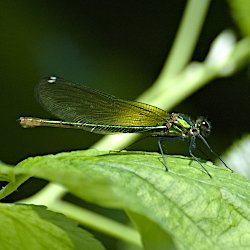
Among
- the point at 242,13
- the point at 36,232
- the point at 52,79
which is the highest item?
the point at 242,13

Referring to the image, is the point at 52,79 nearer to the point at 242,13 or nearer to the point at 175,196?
the point at 242,13

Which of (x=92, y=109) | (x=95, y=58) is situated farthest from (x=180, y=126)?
(x=95, y=58)

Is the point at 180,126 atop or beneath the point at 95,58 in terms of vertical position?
beneath

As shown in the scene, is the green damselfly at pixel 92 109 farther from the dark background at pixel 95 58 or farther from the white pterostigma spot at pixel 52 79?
the dark background at pixel 95 58

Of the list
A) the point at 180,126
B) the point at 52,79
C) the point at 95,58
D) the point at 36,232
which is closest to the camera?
the point at 36,232

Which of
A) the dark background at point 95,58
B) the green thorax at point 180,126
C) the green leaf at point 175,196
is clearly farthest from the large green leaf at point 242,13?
the green leaf at point 175,196

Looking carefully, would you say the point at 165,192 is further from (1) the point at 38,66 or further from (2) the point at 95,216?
(1) the point at 38,66
